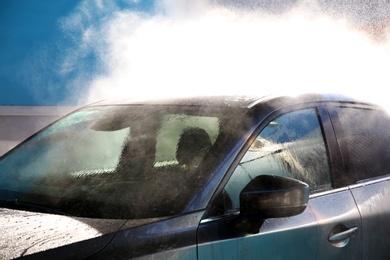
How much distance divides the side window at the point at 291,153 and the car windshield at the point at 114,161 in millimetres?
209

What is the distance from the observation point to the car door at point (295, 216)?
2.35 m

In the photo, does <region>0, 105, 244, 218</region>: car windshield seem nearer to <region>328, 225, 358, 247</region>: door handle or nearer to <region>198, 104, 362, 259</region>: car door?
<region>198, 104, 362, 259</region>: car door

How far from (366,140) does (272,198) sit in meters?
1.28

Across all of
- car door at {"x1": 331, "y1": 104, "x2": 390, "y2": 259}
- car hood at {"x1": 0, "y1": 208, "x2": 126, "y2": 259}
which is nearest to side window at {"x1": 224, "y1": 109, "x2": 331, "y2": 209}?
car door at {"x1": 331, "y1": 104, "x2": 390, "y2": 259}

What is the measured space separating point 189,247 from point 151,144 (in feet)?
2.73

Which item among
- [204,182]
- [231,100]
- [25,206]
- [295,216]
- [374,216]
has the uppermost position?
[231,100]

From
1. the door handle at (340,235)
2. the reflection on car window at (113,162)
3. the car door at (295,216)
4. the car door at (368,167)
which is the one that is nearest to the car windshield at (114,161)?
the reflection on car window at (113,162)

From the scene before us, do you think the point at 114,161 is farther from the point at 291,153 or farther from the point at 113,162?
the point at 291,153

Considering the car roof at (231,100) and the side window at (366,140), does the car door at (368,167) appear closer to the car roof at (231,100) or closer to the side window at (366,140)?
the side window at (366,140)

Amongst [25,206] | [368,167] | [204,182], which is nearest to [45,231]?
[25,206]

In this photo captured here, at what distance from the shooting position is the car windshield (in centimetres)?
242

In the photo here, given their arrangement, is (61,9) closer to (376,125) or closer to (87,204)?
(376,125)

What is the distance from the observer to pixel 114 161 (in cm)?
289

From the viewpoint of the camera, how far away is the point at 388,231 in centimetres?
319
